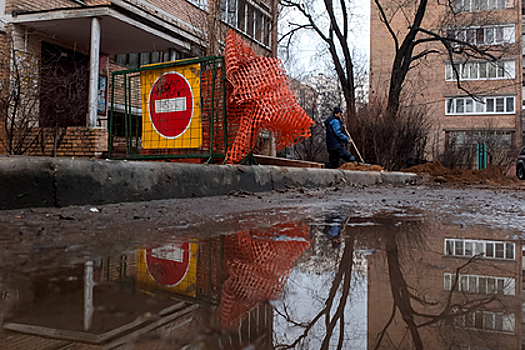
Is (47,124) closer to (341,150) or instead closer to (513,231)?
(341,150)

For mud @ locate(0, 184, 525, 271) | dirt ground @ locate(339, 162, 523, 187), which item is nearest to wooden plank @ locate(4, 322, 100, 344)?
mud @ locate(0, 184, 525, 271)

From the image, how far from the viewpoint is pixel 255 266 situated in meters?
1.44

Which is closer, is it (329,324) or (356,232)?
(329,324)

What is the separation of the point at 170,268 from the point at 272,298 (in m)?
0.46

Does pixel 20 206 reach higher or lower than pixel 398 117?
lower

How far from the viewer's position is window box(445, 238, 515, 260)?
162 centimetres

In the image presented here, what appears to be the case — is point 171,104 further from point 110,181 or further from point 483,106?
point 483,106

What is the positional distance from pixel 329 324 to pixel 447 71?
36773 mm

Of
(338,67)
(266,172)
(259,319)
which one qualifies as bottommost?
(259,319)

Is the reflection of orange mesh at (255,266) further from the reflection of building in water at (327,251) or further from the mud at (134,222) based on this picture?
the mud at (134,222)

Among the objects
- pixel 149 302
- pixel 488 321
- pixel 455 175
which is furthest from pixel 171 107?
pixel 455 175

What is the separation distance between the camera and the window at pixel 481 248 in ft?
5.32

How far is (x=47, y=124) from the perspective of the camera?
8.88 metres

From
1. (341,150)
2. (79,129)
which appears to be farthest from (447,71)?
(79,129)
